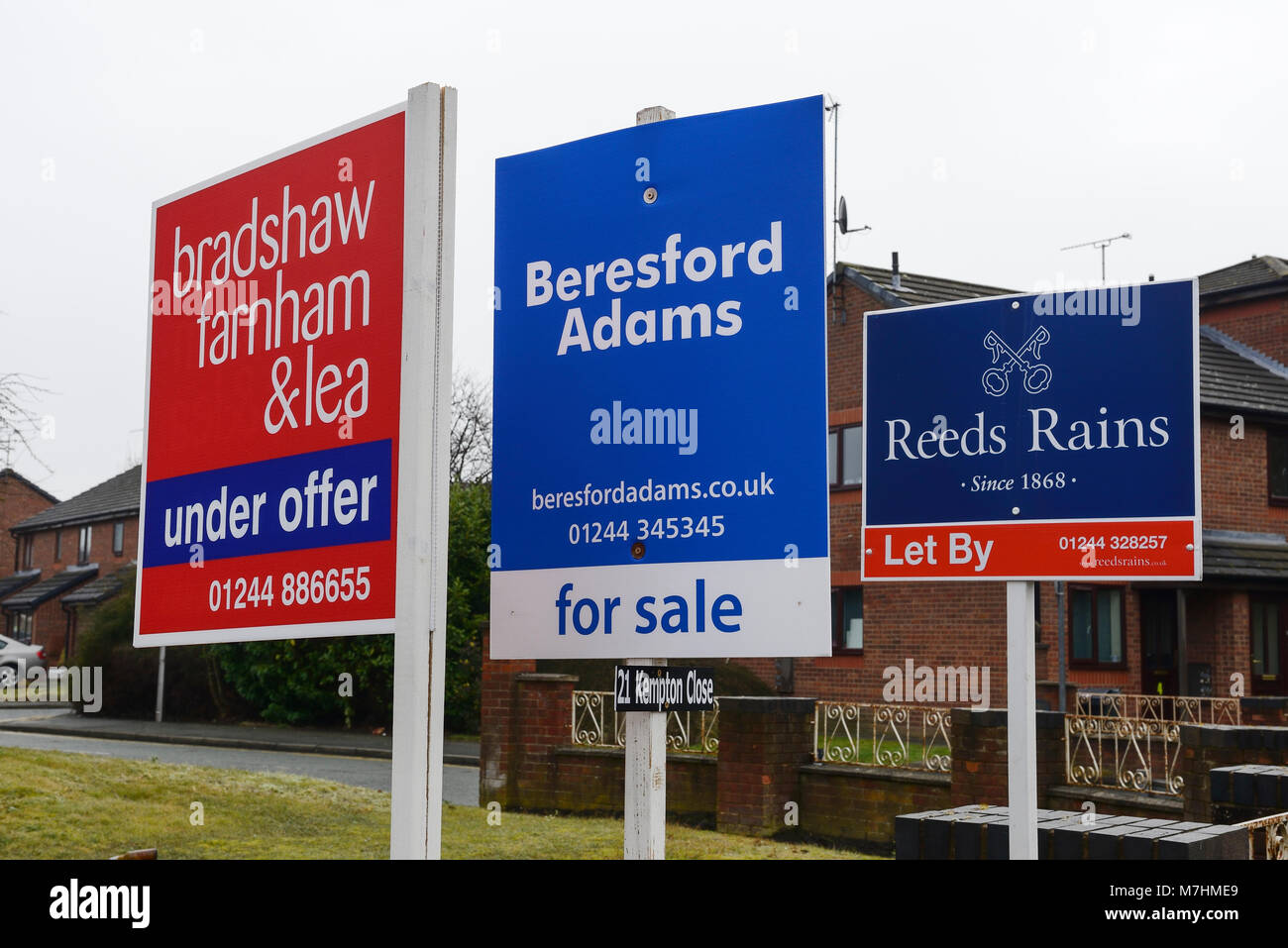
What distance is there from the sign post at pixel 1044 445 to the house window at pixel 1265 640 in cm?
2212

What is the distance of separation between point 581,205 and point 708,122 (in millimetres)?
471

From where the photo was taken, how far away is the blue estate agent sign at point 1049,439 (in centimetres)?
587

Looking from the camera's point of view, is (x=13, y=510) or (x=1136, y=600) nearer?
(x=1136, y=600)

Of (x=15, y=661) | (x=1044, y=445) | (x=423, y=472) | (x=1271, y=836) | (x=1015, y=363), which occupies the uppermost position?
(x=1015, y=363)

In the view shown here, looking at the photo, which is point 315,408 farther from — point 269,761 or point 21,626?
point 21,626

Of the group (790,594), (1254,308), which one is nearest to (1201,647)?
(1254,308)

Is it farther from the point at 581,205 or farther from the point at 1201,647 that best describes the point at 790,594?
the point at 1201,647

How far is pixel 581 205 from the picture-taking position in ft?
13.4

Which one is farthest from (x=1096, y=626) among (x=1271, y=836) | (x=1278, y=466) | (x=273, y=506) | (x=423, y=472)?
(x=423, y=472)

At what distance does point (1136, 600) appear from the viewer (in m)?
25.4

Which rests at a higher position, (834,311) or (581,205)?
(834,311)

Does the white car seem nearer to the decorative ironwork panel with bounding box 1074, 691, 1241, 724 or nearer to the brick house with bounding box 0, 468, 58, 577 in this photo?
the brick house with bounding box 0, 468, 58, 577

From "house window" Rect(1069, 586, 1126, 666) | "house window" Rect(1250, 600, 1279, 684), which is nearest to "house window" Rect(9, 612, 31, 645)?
"house window" Rect(1069, 586, 1126, 666)

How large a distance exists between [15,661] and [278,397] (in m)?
40.5
